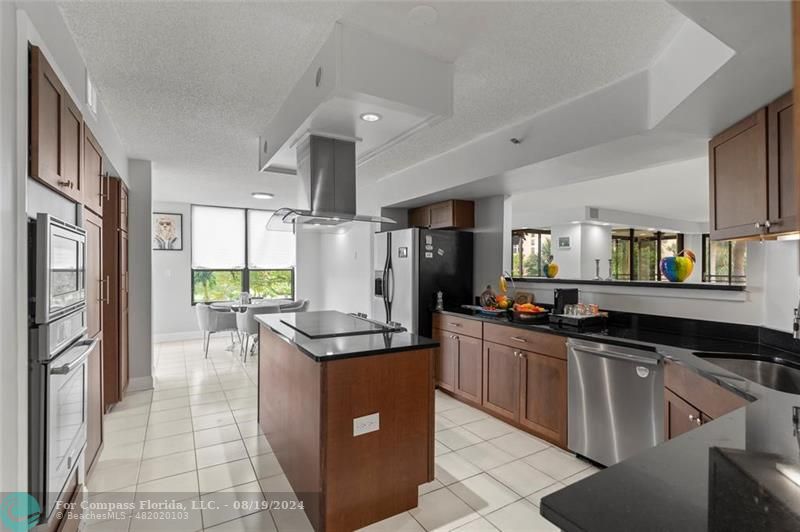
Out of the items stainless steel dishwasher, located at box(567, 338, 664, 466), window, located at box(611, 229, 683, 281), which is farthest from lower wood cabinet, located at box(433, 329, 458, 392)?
window, located at box(611, 229, 683, 281)

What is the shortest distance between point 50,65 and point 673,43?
9.12ft

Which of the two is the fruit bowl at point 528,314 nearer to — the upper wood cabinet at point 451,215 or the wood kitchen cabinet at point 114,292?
the upper wood cabinet at point 451,215

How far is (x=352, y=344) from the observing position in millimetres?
2225

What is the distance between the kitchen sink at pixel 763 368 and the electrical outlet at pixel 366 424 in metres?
1.78

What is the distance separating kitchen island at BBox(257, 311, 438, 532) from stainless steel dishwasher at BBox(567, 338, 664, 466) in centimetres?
116

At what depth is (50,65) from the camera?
60.7 inches

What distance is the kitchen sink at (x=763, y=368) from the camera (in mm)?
1801

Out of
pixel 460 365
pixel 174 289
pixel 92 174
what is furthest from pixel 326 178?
pixel 174 289

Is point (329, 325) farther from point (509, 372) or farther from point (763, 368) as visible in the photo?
point (763, 368)

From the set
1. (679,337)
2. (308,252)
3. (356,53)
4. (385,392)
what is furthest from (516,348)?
(308,252)

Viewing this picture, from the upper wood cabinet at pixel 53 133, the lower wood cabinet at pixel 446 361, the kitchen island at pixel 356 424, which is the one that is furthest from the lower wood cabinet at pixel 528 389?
the upper wood cabinet at pixel 53 133

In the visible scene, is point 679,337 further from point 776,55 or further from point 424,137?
point 424,137

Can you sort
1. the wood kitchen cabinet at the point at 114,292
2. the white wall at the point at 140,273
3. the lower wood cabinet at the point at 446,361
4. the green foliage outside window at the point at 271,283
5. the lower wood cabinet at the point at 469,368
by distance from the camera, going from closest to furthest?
1. the wood kitchen cabinet at the point at 114,292
2. the lower wood cabinet at the point at 469,368
3. the lower wood cabinet at the point at 446,361
4. the white wall at the point at 140,273
5. the green foliage outside window at the point at 271,283

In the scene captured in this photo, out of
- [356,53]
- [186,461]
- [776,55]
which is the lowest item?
[186,461]
